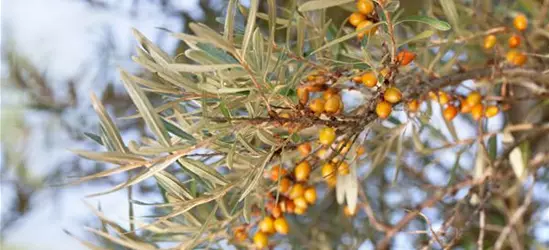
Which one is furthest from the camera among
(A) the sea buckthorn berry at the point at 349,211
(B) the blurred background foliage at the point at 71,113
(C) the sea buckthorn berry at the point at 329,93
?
(B) the blurred background foliage at the point at 71,113

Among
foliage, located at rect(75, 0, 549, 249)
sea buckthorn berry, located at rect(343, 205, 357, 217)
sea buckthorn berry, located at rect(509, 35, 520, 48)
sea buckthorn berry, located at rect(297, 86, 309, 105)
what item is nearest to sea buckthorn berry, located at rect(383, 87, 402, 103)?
foliage, located at rect(75, 0, 549, 249)

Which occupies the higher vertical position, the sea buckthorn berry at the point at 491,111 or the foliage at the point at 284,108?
the foliage at the point at 284,108

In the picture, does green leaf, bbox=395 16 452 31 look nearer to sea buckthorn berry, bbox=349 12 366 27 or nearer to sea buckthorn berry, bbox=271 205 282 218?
sea buckthorn berry, bbox=349 12 366 27

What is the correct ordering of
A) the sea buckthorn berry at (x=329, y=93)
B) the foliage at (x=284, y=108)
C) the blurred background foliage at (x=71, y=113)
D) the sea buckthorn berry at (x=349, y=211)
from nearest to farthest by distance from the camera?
the foliage at (x=284, y=108), the sea buckthorn berry at (x=329, y=93), the sea buckthorn berry at (x=349, y=211), the blurred background foliage at (x=71, y=113)

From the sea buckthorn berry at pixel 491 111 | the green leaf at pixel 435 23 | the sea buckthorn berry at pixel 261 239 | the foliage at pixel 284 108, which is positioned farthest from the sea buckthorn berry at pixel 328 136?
the sea buckthorn berry at pixel 491 111

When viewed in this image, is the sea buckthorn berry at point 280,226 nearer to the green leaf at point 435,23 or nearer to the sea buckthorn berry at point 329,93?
the sea buckthorn berry at point 329,93

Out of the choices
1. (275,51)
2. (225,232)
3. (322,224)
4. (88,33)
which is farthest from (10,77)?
(275,51)

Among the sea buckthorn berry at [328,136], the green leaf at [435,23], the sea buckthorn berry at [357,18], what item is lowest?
the sea buckthorn berry at [328,136]

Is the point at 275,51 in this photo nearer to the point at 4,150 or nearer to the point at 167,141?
the point at 167,141
